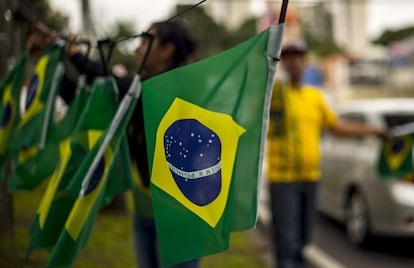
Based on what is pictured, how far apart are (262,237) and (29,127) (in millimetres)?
4609

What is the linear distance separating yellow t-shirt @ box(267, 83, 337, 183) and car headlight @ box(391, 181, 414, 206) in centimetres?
162

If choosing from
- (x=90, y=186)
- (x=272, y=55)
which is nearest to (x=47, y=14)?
(x=90, y=186)

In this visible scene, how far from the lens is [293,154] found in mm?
4547

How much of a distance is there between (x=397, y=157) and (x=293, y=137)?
916mm

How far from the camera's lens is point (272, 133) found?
4.64 meters

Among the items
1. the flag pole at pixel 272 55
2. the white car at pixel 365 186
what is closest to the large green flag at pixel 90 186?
the flag pole at pixel 272 55

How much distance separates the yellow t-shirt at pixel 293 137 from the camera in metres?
4.55

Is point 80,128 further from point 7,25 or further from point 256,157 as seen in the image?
point 7,25

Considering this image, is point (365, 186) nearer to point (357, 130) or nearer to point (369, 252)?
point (369, 252)

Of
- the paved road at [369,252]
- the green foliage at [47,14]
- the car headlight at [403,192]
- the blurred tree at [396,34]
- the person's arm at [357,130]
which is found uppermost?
the blurred tree at [396,34]

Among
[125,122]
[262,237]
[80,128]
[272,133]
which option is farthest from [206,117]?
[262,237]

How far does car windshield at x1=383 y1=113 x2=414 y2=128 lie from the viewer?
679 cm

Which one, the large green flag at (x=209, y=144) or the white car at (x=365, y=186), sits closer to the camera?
the large green flag at (x=209, y=144)

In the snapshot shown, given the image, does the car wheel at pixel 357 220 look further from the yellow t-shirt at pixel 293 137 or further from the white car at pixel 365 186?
the yellow t-shirt at pixel 293 137
